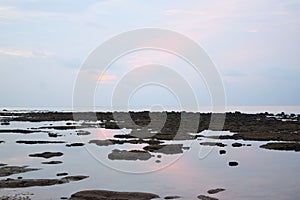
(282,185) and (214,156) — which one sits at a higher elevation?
(214,156)

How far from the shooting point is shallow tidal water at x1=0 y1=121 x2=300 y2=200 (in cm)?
2761

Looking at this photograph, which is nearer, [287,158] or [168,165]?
[168,165]

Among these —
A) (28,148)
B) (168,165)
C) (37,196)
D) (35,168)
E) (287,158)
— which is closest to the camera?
(37,196)

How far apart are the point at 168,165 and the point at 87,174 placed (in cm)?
911

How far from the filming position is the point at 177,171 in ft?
119

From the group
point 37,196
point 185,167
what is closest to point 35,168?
point 37,196

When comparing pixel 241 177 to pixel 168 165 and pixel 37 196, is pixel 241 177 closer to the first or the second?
pixel 168 165

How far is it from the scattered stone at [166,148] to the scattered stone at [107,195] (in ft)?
69.8

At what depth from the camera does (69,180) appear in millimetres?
30984

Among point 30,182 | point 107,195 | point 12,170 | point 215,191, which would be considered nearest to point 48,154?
point 12,170

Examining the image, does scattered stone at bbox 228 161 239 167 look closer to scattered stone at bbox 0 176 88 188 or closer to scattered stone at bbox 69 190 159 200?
scattered stone at bbox 69 190 159 200

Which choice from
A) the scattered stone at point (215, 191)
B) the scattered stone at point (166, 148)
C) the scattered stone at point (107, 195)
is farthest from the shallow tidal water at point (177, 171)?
the scattered stone at point (166, 148)

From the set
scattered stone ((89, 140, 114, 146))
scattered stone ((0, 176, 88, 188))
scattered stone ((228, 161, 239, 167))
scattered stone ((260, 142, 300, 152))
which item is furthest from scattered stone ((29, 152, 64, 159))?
scattered stone ((260, 142, 300, 152))

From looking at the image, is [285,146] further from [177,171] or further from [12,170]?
[12,170]
